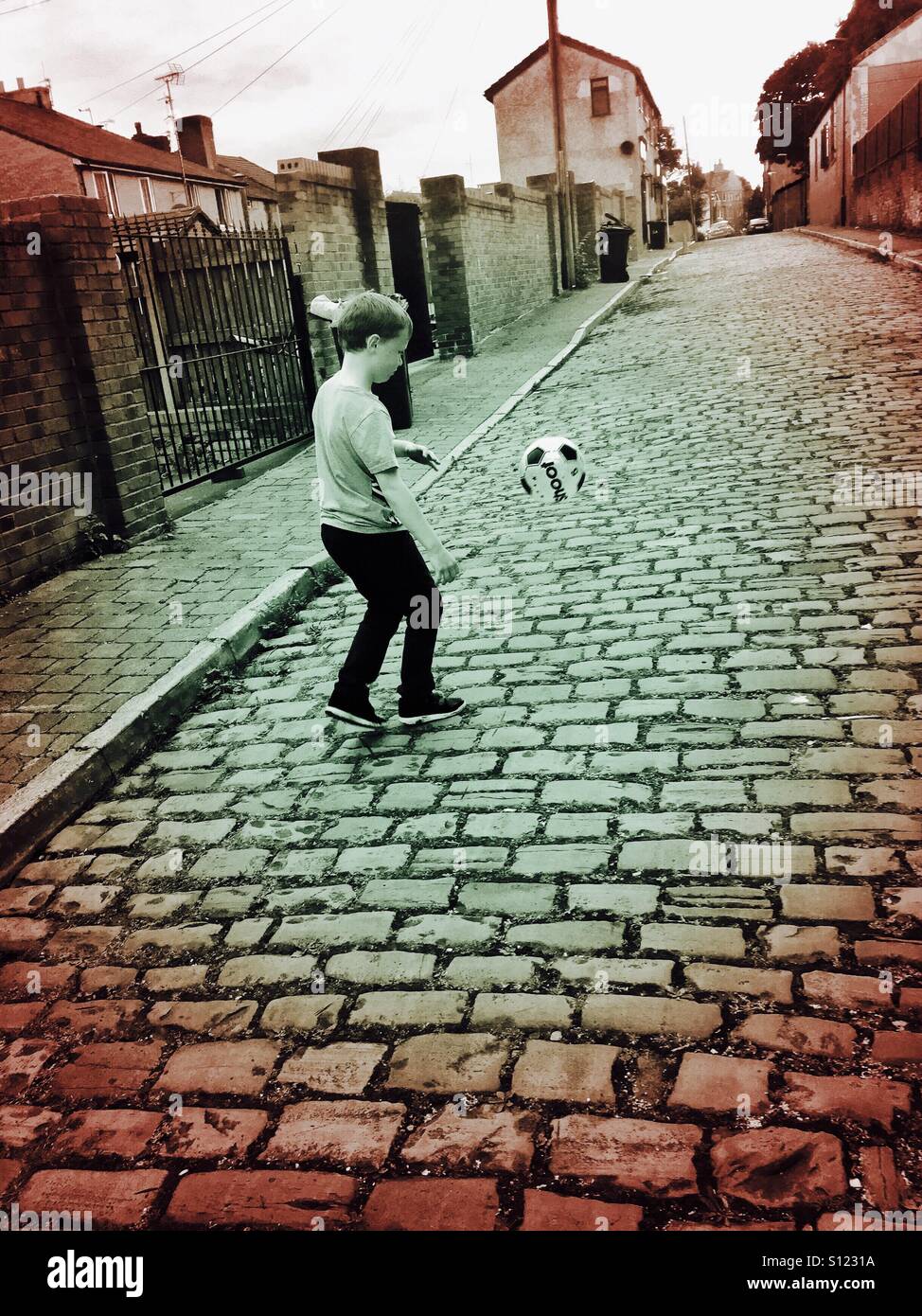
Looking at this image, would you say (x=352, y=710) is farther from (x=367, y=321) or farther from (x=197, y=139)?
(x=197, y=139)

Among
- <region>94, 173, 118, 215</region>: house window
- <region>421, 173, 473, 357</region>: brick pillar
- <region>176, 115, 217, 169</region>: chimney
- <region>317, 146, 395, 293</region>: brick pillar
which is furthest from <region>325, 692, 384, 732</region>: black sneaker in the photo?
<region>176, 115, 217, 169</region>: chimney

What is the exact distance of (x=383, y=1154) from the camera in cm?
208

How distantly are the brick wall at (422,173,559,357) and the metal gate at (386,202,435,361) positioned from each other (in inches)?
10.2

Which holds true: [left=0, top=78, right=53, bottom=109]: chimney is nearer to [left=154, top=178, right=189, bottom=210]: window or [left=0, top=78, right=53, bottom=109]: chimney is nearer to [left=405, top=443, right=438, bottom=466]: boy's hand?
[left=154, top=178, right=189, bottom=210]: window

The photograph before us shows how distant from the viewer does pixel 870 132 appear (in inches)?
1101

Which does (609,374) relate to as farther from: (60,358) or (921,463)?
(60,358)

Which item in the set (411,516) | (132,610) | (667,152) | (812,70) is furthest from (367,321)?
(667,152)

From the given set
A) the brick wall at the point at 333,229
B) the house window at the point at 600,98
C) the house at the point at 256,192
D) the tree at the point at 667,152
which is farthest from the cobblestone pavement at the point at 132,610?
the tree at the point at 667,152

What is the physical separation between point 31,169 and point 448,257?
25877 millimetres

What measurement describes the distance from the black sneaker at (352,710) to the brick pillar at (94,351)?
12.2 ft

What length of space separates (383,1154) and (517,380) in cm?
1208

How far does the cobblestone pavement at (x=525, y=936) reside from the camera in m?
2.01

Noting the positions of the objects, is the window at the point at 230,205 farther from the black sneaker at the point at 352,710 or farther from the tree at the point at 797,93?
the black sneaker at the point at 352,710

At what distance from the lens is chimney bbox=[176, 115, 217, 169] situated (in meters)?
45.9
